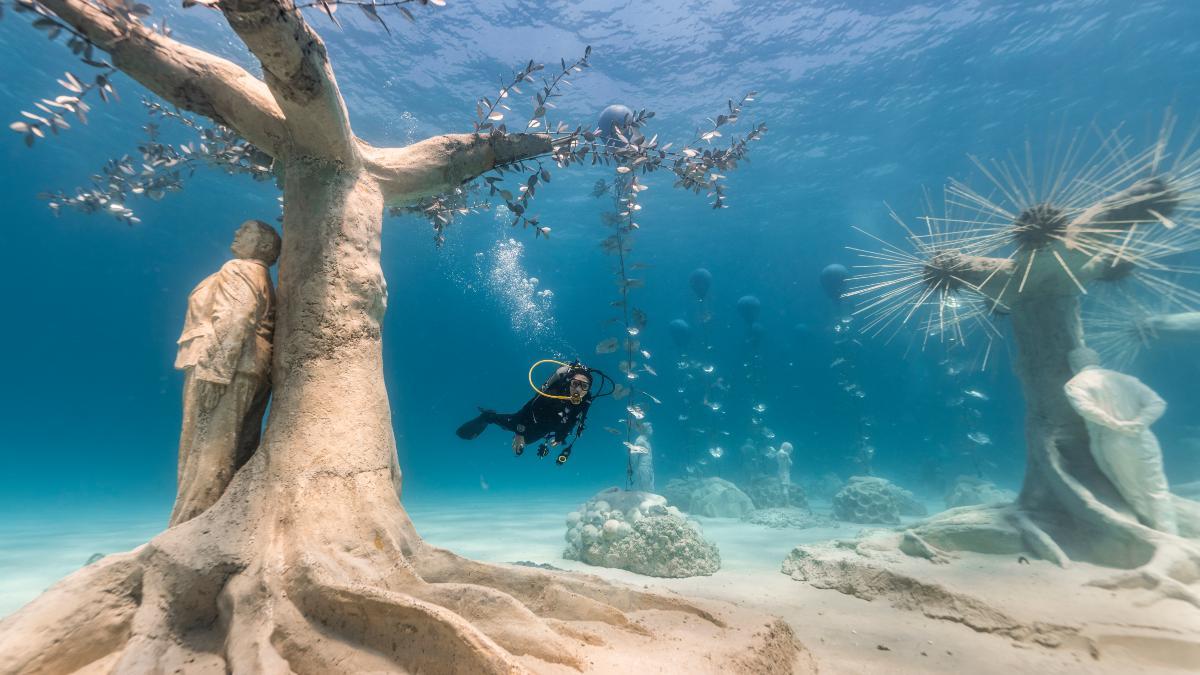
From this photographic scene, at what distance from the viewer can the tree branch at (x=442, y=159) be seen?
3.71m

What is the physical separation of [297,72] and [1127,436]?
8.65 m

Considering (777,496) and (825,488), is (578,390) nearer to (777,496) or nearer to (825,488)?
(777,496)

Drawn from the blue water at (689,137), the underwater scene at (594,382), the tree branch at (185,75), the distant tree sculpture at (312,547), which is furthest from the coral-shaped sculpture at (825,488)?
the tree branch at (185,75)

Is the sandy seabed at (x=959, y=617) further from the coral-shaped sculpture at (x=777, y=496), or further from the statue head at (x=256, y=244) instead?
the coral-shaped sculpture at (x=777, y=496)

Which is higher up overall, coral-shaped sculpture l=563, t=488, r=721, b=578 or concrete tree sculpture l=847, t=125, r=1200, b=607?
concrete tree sculpture l=847, t=125, r=1200, b=607

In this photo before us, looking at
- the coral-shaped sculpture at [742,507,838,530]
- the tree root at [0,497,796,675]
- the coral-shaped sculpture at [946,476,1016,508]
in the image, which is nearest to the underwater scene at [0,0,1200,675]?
the tree root at [0,497,796,675]

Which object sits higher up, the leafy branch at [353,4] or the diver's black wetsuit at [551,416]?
the leafy branch at [353,4]

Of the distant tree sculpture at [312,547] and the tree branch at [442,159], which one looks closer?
the distant tree sculpture at [312,547]

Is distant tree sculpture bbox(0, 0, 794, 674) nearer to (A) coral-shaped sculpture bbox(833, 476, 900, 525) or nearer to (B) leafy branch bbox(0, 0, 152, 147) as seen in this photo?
(B) leafy branch bbox(0, 0, 152, 147)

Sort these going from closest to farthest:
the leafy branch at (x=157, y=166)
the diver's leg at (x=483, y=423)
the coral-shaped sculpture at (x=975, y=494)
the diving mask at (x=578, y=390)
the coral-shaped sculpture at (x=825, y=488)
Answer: the diving mask at (x=578, y=390), the leafy branch at (x=157, y=166), the diver's leg at (x=483, y=423), the coral-shaped sculpture at (x=975, y=494), the coral-shaped sculpture at (x=825, y=488)

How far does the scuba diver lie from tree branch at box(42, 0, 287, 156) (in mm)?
2661

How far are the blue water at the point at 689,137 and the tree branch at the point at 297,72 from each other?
628cm

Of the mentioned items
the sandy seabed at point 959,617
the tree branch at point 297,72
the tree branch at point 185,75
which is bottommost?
the sandy seabed at point 959,617

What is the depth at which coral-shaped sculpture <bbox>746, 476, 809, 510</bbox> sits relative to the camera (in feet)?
51.5
